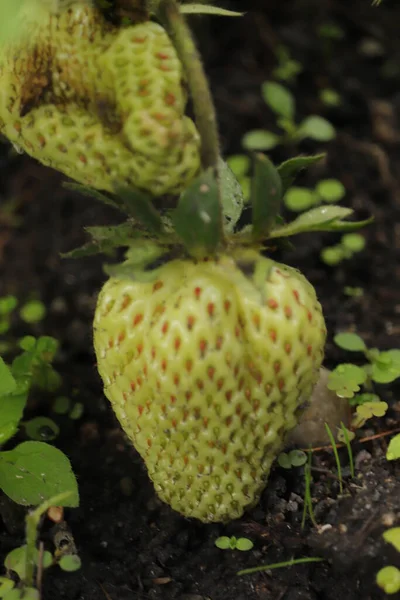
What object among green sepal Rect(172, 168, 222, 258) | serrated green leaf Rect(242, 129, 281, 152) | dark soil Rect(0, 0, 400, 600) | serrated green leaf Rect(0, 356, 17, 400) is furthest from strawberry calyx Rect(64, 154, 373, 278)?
serrated green leaf Rect(242, 129, 281, 152)

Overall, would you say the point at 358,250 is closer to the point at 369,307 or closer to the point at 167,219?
the point at 369,307

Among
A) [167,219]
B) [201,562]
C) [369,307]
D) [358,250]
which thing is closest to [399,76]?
[358,250]

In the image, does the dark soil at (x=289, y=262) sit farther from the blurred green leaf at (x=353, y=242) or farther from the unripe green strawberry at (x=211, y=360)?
the unripe green strawberry at (x=211, y=360)

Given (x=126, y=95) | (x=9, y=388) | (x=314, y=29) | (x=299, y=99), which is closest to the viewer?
(x=126, y=95)

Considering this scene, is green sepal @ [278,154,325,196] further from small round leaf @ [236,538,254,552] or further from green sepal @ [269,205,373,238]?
small round leaf @ [236,538,254,552]

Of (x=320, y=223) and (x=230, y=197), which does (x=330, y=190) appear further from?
(x=320, y=223)
